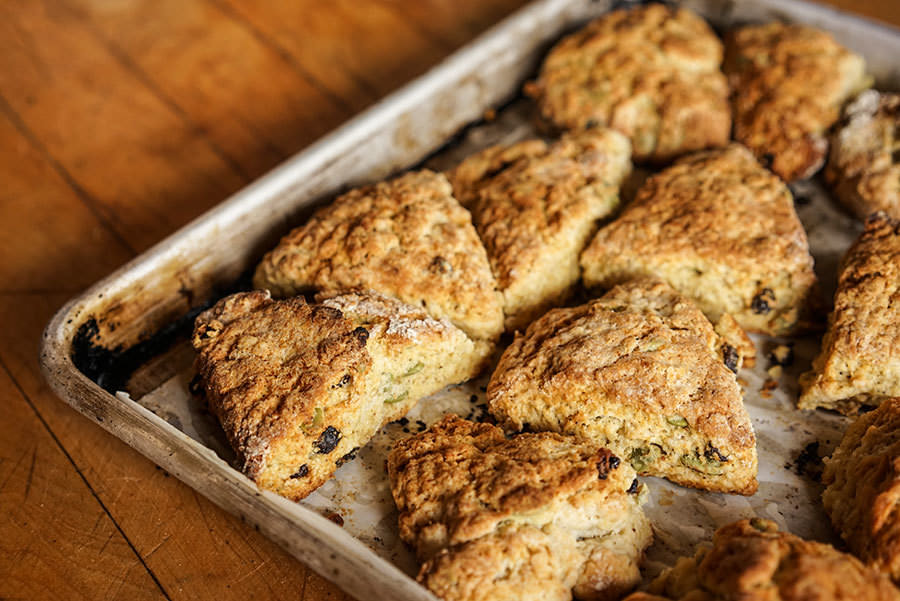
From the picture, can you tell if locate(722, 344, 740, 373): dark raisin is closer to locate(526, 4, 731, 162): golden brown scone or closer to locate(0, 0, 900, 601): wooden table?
locate(526, 4, 731, 162): golden brown scone

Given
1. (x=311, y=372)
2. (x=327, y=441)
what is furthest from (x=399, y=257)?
(x=327, y=441)

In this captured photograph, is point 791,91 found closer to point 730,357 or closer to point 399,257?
point 730,357

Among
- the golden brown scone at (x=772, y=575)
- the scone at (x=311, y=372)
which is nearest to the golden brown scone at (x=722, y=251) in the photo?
the scone at (x=311, y=372)

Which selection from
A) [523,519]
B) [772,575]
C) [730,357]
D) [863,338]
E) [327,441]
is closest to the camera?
[772,575]

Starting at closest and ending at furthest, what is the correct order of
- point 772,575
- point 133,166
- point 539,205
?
point 772,575, point 539,205, point 133,166

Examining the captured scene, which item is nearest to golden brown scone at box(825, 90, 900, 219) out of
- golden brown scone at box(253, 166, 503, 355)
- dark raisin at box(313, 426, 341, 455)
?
golden brown scone at box(253, 166, 503, 355)

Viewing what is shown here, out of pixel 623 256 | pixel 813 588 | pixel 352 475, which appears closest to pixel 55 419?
pixel 352 475

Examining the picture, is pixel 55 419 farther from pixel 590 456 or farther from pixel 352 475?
pixel 590 456
